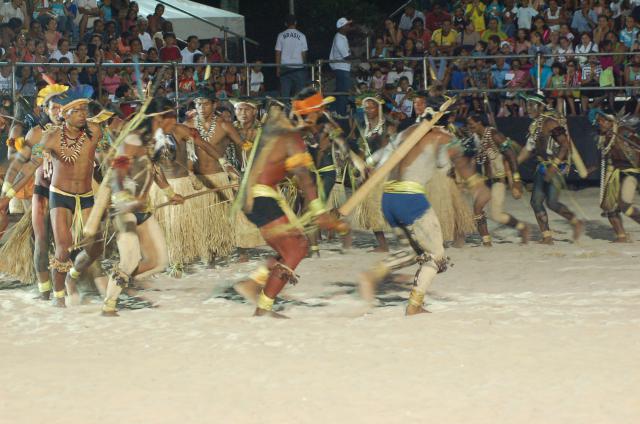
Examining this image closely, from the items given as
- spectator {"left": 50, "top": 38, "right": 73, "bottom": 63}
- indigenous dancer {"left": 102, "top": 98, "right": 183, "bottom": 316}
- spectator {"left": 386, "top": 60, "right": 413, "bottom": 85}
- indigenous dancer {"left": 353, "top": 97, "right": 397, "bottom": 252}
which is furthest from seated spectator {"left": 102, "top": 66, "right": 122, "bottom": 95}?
indigenous dancer {"left": 102, "top": 98, "right": 183, "bottom": 316}

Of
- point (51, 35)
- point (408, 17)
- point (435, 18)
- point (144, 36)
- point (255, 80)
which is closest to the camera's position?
point (51, 35)

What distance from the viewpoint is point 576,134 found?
1492 cm

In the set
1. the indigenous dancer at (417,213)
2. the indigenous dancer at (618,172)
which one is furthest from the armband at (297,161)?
the indigenous dancer at (618,172)

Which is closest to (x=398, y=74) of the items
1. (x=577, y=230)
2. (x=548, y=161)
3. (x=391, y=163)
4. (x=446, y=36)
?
(x=446, y=36)

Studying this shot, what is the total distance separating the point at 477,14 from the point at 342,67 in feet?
9.04

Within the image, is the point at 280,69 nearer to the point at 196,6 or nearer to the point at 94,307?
the point at 196,6

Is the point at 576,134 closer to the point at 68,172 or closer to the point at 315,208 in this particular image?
the point at 315,208

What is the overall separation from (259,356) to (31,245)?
3.22 meters

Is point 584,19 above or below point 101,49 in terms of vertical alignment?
above

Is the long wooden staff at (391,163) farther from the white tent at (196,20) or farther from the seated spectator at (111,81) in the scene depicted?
the white tent at (196,20)

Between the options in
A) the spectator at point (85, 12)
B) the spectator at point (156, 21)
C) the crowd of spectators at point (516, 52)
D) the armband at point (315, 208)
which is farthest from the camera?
the spectator at point (156, 21)

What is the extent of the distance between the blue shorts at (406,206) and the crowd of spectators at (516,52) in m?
6.60

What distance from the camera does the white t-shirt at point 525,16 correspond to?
53.9 ft

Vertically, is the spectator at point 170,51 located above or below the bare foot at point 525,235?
above
